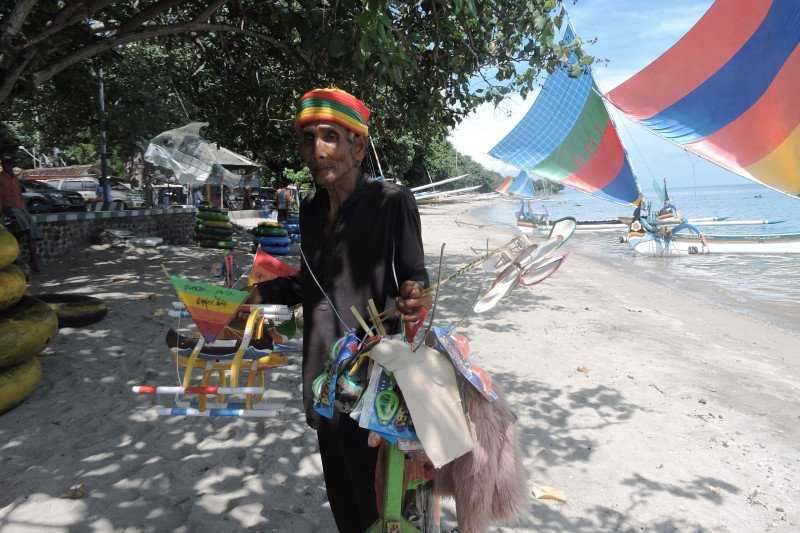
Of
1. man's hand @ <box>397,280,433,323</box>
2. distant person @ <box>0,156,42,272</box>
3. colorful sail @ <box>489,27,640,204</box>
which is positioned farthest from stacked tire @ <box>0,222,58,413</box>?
colorful sail @ <box>489,27,640,204</box>

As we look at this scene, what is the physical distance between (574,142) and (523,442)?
69.5ft

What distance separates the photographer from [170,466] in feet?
9.99

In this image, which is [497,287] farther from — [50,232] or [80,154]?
[80,154]

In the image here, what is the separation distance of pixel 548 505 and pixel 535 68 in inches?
226

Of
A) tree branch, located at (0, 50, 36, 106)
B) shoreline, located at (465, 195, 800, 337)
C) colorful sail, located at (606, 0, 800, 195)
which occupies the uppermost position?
colorful sail, located at (606, 0, 800, 195)

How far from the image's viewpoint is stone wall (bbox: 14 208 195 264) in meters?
9.45

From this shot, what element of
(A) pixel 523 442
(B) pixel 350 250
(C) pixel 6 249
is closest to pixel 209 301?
(B) pixel 350 250

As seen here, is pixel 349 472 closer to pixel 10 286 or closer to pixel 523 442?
pixel 523 442

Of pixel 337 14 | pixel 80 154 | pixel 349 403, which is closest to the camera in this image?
pixel 349 403

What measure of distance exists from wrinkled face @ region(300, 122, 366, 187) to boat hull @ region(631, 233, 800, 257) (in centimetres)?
1933

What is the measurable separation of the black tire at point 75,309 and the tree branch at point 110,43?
237cm

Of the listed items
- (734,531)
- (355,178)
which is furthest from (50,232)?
(734,531)

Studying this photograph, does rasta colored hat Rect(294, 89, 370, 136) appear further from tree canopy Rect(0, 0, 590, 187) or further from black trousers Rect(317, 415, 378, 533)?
tree canopy Rect(0, 0, 590, 187)

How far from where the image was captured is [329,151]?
5.46 ft
